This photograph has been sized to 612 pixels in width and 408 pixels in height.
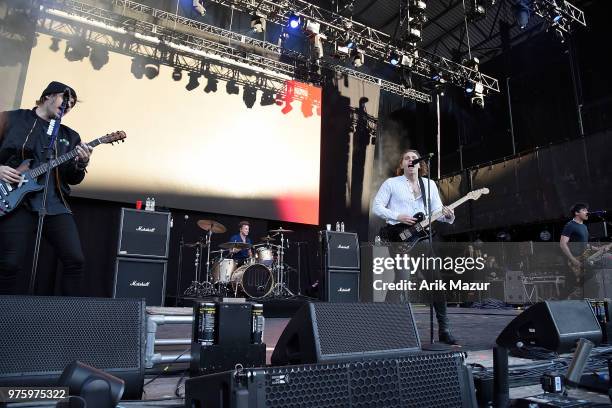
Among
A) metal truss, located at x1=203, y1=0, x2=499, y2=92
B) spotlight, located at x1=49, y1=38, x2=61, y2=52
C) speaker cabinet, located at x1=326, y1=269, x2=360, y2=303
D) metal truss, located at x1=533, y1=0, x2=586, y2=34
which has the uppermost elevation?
metal truss, located at x1=533, y1=0, x2=586, y2=34

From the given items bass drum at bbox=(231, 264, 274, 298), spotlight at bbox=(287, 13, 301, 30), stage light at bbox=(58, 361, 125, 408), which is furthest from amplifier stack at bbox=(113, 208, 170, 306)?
spotlight at bbox=(287, 13, 301, 30)

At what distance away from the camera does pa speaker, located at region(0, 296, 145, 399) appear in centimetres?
145

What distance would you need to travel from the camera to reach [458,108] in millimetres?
11797

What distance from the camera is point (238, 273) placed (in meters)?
6.02

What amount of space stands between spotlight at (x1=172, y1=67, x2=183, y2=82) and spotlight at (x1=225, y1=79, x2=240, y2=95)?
0.83 metres

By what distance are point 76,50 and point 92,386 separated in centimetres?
659

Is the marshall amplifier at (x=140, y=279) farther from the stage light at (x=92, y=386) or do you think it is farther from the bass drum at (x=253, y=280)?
the stage light at (x=92, y=386)

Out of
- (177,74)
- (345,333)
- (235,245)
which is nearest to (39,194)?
(345,333)

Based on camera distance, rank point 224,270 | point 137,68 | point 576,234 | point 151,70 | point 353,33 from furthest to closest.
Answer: point 353,33 → point 151,70 → point 137,68 → point 224,270 → point 576,234

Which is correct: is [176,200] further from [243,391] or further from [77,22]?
[243,391]

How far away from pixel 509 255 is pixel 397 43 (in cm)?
505

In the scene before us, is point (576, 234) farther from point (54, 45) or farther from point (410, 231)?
point (54, 45)

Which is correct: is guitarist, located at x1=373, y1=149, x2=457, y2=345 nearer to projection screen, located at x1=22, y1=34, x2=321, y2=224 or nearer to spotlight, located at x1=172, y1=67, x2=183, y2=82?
projection screen, located at x1=22, y1=34, x2=321, y2=224

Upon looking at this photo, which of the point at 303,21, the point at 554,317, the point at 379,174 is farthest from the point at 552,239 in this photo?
the point at 554,317
